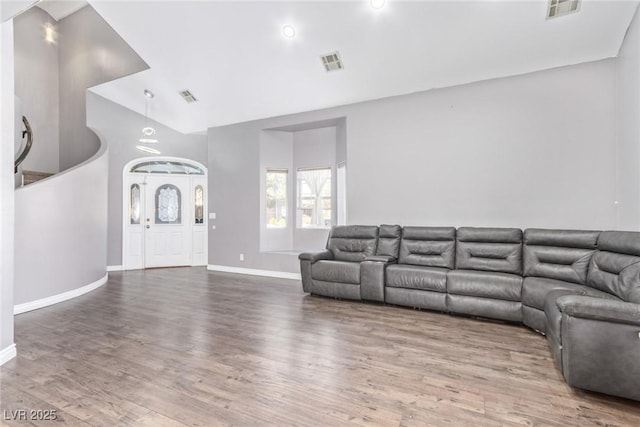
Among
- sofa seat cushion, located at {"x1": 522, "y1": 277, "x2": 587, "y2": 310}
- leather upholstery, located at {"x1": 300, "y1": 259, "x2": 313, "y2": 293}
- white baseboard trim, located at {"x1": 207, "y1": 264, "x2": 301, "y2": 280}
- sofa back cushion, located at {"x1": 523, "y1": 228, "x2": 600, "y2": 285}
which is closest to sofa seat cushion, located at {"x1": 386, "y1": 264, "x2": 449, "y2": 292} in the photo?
sofa seat cushion, located at {"x1": 522, "y1": 277, "x2": 587, "y2": 310}

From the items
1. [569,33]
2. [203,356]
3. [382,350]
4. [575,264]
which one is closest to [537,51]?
[569,33]

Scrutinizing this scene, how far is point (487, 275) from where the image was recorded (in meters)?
3.59

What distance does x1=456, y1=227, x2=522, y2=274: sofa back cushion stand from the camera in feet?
12.4

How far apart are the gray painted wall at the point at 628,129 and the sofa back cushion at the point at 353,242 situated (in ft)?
9.46

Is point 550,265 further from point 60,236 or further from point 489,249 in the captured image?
point 60,236

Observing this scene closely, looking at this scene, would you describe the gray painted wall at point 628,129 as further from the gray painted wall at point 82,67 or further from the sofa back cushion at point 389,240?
the gray painted wall at point 82,67

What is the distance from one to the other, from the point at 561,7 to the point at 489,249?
9.02 ft

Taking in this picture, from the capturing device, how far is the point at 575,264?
3.34 metres

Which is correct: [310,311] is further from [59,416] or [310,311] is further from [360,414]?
[59,416]

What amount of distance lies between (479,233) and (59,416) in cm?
432

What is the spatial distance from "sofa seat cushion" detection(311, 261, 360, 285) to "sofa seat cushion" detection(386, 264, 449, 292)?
1.49 ft

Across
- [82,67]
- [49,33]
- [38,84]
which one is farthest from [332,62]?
[49,33]

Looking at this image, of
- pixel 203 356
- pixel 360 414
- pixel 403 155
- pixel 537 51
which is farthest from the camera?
pixel 403 155

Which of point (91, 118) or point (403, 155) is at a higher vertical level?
point (91, 118)
